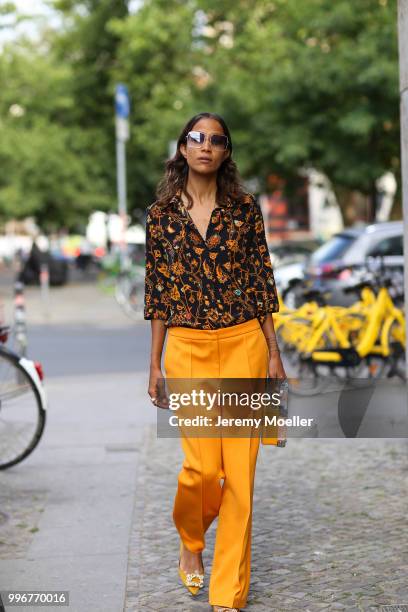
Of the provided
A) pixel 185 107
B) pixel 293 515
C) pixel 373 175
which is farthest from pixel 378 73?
pixel 293 515

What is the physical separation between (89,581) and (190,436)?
888 mm

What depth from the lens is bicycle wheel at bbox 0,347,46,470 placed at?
6641 mm

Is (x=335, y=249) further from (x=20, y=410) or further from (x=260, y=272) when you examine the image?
(x=260, y=272)

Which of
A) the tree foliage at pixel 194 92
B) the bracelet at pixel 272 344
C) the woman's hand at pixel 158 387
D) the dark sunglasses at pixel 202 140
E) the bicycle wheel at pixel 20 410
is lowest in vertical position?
the bicycle wheel at pixel 20 410

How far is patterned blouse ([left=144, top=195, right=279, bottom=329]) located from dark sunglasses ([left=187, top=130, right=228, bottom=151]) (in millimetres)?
218

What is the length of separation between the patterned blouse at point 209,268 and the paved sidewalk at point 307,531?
43.2 inches

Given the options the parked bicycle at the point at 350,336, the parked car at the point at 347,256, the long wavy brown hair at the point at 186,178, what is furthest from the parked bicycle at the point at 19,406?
the parked car at the point at 347,256

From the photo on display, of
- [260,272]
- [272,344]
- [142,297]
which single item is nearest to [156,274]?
[260,272]

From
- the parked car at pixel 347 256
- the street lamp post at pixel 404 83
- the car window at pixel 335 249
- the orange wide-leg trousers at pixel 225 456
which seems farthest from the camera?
the car window at pixel 335 249

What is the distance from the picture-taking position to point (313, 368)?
31.8ft

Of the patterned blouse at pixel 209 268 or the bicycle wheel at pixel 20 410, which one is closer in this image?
the patterned blouse at pixel 209 268

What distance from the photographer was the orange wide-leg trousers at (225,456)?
4.23 meters

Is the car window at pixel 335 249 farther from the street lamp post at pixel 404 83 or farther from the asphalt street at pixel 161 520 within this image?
the street lamp post at pixel 404 83

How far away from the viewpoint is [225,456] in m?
4.29
